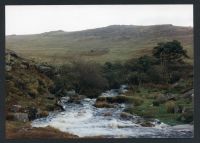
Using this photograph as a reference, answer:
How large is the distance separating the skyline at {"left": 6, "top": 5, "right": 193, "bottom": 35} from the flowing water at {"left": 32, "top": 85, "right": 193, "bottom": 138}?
75cm

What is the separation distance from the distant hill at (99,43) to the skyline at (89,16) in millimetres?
51

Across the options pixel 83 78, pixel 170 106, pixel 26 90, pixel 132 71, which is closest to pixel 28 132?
pixel 26 90

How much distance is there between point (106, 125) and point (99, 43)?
818 mm

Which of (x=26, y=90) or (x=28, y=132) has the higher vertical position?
(x=26, y=90)

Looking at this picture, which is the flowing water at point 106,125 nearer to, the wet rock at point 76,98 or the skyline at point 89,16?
the wet rock at point 76,98

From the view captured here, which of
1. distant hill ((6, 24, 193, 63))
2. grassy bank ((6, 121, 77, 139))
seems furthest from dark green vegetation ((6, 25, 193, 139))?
grassy bank ((6, 121, 77, 139))

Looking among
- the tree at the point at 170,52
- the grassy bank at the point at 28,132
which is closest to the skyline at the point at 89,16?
the tree at the point at 170,52

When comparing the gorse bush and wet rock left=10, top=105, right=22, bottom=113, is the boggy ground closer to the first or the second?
the gorse bush

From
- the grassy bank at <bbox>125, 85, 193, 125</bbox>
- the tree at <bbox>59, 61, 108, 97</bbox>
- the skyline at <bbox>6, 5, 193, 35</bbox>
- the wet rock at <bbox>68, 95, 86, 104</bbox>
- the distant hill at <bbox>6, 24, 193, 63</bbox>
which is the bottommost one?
the grassy bank at <bbox>125, 85, 193, 125</bbox>

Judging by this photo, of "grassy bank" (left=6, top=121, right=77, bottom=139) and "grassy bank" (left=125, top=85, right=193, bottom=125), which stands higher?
"grassy bank" (left=125, top=85, right=193, bottom=125)

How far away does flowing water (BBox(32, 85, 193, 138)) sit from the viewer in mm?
4781

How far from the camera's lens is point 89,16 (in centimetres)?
486

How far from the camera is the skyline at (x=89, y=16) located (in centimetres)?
482

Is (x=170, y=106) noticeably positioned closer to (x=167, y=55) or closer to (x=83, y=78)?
(x=167, y=55)
